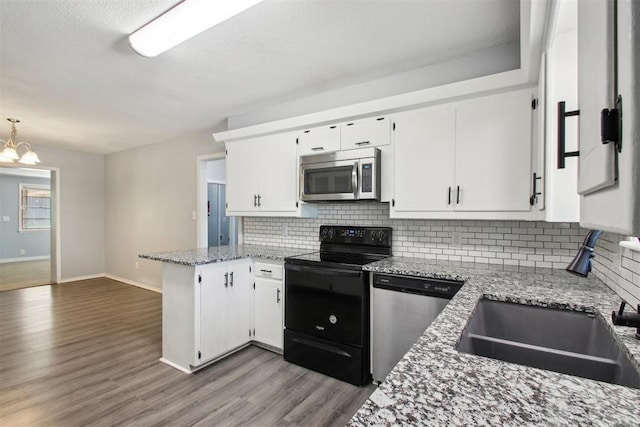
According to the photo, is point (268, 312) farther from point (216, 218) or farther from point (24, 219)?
point (24, 219)

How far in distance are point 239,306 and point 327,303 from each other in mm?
911

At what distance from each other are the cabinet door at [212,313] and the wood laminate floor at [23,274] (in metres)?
4.90

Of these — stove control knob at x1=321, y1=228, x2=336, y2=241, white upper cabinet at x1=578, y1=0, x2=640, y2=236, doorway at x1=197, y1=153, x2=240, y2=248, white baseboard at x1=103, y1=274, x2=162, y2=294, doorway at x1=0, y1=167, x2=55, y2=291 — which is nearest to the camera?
white upper cabinet at x1=578, y1=0, x2=640, y2=236

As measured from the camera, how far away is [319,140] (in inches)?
113

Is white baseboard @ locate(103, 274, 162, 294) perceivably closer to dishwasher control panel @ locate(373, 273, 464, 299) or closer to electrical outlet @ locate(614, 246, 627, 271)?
dishwasher control panel @ locate(373, 273, 464, 299)

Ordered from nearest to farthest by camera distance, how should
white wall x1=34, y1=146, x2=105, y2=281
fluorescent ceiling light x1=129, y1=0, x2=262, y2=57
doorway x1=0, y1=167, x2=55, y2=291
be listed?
fluorescent ceiling light x1=129, y1=0, x2=262, y2=57
white wall x1=34, y1=146, x2=105, y2=281
doorway x1=0, y1=167, x2=55, y2=291

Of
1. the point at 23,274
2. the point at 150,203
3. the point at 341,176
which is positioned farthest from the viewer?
the point at 23,274

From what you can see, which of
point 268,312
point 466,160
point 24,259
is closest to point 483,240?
point 466,160

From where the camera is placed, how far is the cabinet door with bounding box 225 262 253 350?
9.23 feet

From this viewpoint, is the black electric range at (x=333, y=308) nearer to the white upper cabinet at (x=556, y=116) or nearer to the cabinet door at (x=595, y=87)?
the white upper cabinet at (x=556, y=116)

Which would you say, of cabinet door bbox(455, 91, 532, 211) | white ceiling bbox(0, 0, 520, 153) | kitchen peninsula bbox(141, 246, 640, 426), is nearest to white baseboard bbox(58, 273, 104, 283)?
white ceiling bbox(0, 0, 520, 153)

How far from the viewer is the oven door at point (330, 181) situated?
2646 millimetres

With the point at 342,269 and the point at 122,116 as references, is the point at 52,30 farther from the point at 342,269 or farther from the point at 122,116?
the point at 342,269

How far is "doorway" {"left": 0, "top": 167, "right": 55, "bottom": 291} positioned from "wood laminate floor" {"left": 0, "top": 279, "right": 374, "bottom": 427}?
18.0ft
